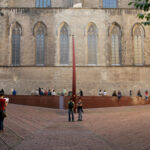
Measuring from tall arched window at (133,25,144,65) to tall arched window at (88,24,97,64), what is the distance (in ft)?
16.7

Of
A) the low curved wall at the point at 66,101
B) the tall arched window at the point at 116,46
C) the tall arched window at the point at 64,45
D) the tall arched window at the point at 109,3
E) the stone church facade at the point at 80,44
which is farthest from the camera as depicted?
the tall arched window at the point at 109,3

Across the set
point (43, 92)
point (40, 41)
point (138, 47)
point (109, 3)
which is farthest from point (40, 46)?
point (109, 3)

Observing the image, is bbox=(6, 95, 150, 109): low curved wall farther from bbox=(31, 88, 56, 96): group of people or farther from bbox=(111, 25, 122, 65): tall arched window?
bbox=(111, 25, 122, 65): tall arched window

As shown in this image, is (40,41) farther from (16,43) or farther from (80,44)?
(80,44)

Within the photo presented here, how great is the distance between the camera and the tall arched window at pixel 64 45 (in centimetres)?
2873

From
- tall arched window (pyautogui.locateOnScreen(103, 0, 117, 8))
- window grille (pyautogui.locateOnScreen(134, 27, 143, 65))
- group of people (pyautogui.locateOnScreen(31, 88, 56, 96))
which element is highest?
tall arched window (pyautogui.locateOnScreen(103, 0, 117, 8))

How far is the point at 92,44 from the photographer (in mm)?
29172

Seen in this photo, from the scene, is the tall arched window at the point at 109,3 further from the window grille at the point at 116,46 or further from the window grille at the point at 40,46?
the window grille at the point at 40,46

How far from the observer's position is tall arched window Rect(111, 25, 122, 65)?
28891 millimetres

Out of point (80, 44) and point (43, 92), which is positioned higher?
point (80, 44)

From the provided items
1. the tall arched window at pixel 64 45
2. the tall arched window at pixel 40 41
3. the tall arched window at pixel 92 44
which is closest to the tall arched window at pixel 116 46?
the tall arched window at pixel 92 44

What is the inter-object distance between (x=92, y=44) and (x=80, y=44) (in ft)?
5.32

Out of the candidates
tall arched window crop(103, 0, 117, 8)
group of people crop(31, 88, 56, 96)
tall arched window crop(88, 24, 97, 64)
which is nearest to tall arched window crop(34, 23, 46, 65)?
group of people crop(31, 88, 56, 96)

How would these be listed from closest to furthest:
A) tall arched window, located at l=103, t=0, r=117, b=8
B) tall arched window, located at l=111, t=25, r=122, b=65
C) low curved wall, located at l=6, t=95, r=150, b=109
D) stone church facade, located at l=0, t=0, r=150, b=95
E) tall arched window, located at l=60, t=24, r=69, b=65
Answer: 1. low curved wall, located at l=6, t=95, r=150, b=109
2. stone church facade, located at l=0, t=0, r=150, b=95
3. tall arched window, located at l=60, t=24, r=69, b=65
4. tall arched window, located at l=111, t=25, r=122, b=65
5. tall arched window, located at l=103, t=0, r=117, b=8
